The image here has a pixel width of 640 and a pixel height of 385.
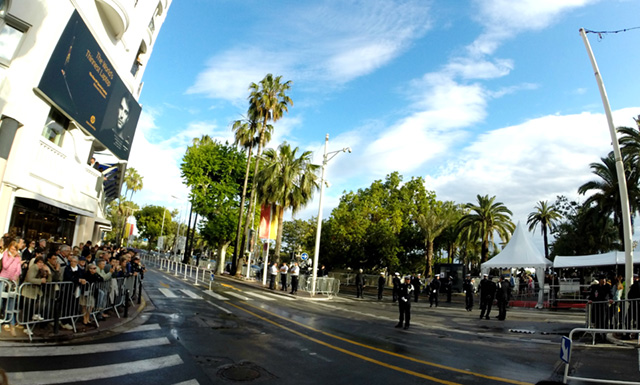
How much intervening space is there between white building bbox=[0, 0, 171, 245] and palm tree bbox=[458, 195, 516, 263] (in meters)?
33.6

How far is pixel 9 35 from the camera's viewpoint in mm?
12742

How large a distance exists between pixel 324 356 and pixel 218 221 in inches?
1407

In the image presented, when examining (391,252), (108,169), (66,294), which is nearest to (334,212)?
(391,252)

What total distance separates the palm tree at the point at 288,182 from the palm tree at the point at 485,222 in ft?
68.1

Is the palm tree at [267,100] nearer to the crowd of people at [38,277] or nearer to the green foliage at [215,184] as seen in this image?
the green foliage at [215,184]

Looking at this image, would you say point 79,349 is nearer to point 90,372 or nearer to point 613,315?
point 90,372

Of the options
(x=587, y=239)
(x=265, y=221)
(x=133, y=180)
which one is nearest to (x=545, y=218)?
(x=587, y=239)

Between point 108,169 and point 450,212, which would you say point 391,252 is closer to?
point 450,212

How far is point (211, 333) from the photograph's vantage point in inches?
382

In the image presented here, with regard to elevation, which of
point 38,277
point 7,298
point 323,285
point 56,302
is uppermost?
point 38,277

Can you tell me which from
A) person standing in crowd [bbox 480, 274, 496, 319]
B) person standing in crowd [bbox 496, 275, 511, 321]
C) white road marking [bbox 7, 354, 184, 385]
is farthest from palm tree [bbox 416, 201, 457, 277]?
white road marking [bbox 7, 354, 184, 385]

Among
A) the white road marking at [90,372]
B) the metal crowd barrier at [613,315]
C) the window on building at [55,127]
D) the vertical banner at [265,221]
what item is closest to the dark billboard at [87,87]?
the window on building at [55,127]

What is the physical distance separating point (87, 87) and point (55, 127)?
2075mm

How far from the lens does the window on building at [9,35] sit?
41.1ft
